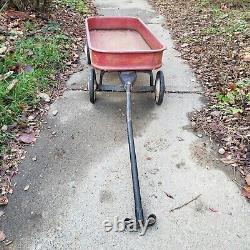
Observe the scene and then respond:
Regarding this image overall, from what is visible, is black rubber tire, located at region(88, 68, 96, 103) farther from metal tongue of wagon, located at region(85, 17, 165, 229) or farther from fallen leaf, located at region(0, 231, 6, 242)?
fallen leaf, located at region(0, 231, 6, 242)

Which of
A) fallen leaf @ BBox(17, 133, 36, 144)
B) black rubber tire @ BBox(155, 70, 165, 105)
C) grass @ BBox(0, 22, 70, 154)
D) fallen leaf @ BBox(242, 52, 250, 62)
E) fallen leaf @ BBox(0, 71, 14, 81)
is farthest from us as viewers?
fallen leaf @ BBox(242, 52, 250, 62)

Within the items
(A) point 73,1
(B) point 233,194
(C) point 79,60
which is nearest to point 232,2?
(A) point 73,1

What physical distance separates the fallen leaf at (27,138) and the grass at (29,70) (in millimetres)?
117

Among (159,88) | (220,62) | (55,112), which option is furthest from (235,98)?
(55,112)

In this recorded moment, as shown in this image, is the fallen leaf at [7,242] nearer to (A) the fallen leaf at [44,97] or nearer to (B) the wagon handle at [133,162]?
(B) the wagon handle at [133,162]

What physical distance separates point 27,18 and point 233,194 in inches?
189

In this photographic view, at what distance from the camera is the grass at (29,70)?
3.90 m

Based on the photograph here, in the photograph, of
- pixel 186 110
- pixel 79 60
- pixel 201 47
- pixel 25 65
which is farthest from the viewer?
pixel 201 47

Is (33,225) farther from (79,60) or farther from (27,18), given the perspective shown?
(27,18)

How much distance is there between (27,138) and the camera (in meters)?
3.62

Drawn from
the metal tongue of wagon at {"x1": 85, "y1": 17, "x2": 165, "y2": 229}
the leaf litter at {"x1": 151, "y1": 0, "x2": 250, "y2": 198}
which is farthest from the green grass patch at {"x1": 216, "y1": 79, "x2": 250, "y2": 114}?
the metal tongue of wagon at {"x1": 85, "y1": 17, "x2": 165, "y2": 229}

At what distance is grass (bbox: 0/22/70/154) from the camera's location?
12.8 ft

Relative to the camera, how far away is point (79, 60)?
18.0 feet

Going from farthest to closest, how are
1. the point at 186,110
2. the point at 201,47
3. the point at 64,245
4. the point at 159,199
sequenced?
the point at 201,47, the point at 186,110, the point at 159,199, the point at 64,245
